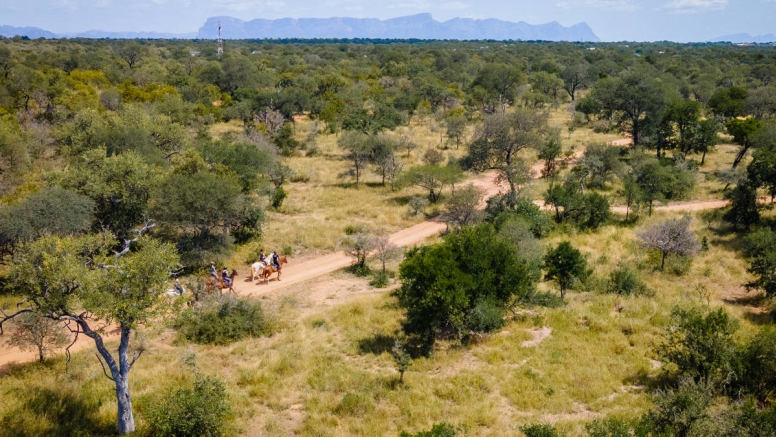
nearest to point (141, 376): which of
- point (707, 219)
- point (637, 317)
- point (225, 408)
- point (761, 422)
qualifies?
point (225, 408)

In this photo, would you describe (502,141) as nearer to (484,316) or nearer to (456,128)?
(456,128)

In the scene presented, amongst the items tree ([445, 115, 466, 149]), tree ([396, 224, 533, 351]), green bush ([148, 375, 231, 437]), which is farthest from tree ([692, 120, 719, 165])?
green bush ([148, 375, 231, 437])

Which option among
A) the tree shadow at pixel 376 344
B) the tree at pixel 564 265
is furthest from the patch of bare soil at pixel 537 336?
the tree shadow at pixel 376 344

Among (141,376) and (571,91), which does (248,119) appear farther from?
(571,91)

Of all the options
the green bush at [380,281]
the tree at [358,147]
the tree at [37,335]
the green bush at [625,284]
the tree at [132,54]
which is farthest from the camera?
the tree at [132,54]

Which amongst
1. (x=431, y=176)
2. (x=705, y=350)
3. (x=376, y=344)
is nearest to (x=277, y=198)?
(x=431, y=176)

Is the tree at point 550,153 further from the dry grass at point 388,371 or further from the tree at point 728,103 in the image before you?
the tree at point 728,103
